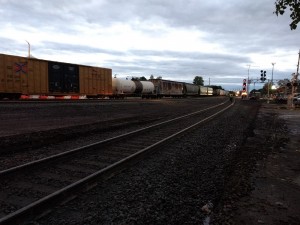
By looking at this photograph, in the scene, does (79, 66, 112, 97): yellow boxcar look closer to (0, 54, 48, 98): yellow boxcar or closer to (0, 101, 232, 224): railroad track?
(0, 54, 48, 98): yellow boxcar

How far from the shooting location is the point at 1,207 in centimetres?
492

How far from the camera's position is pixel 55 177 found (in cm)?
653

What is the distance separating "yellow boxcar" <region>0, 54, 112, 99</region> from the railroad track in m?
19.8

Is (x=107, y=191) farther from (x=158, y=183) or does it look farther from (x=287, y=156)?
(x=287, y=156)

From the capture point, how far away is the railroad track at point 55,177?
483 cm

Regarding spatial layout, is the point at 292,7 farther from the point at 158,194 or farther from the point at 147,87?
the point at 147,87

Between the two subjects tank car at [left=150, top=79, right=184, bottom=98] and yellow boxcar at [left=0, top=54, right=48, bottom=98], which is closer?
yellow boxcar at [left=0, top=54, right=48, bottom=98]

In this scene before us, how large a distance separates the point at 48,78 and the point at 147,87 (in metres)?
23.8

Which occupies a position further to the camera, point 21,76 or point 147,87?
point 147,87

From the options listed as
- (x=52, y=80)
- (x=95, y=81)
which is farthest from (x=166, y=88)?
(x=52, y=80)

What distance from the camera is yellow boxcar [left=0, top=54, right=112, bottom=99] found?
2680 cm

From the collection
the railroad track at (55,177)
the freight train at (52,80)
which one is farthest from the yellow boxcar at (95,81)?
the railroad track at (55,177)

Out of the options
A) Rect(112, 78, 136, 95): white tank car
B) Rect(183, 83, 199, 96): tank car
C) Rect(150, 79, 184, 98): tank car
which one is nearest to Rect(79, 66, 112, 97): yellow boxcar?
Rect(112, 78, 136, 95): white tank car

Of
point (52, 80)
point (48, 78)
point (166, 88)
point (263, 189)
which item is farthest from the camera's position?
point (166, 88)
